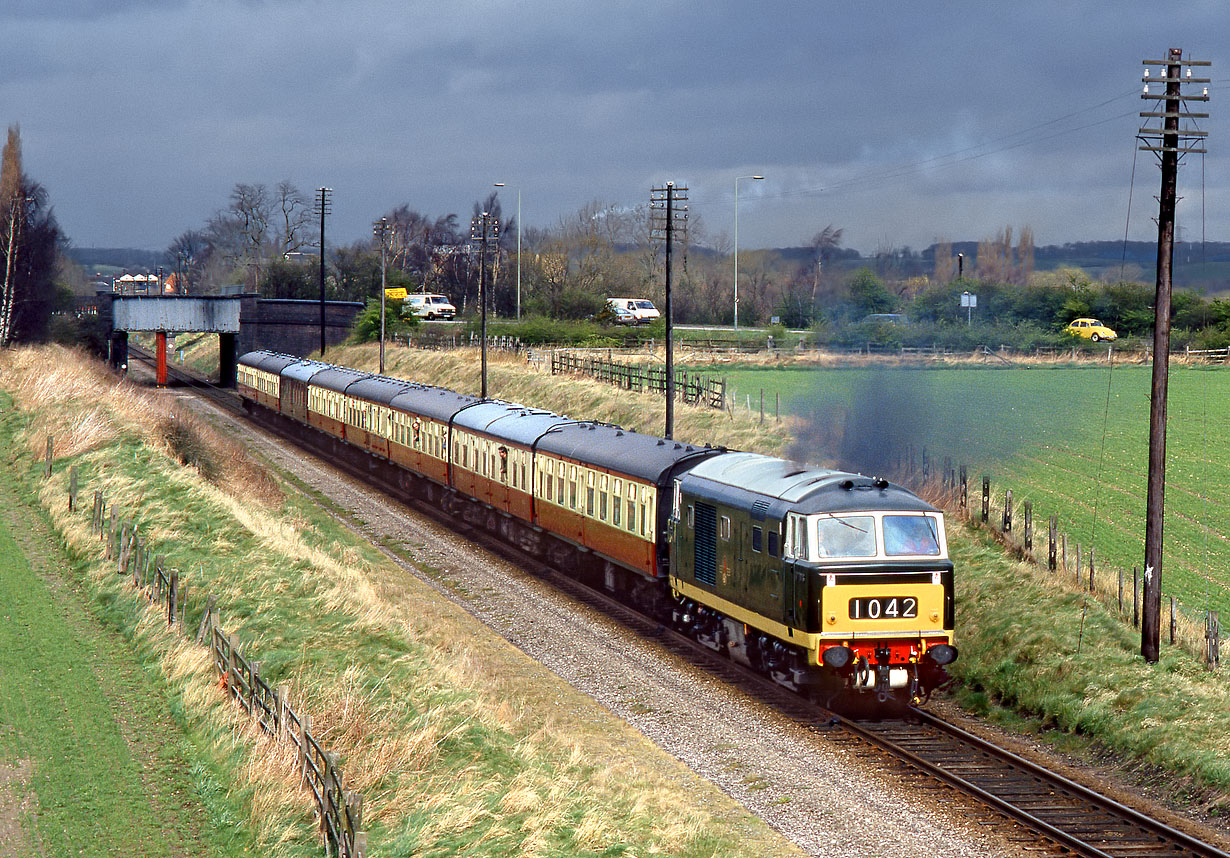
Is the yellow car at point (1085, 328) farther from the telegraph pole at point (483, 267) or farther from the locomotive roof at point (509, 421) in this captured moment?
the locomotive roof at point (509, 421)

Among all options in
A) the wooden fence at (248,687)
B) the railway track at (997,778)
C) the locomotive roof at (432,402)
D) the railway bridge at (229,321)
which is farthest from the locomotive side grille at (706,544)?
the railway bridge at (229,321)

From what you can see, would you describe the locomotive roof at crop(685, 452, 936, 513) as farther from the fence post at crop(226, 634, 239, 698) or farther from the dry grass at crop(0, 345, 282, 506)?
the dry grass at crop(0, 345, 282, 506)

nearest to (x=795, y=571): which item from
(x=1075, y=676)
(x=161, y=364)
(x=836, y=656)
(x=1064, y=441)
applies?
(x=836, y=656)

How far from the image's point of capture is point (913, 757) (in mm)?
17062

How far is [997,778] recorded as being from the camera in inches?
660

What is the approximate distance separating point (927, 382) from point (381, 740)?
29.2 m

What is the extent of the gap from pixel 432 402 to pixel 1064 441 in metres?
19.8

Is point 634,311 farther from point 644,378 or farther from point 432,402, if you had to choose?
point 432,402

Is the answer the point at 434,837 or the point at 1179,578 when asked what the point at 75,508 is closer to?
the point at 434,837

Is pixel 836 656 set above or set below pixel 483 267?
below

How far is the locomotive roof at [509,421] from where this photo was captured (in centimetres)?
3259

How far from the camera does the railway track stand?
1446 cm

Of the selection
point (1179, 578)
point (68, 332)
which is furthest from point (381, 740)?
point (68, 332)

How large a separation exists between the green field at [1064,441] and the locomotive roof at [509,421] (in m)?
8.50
